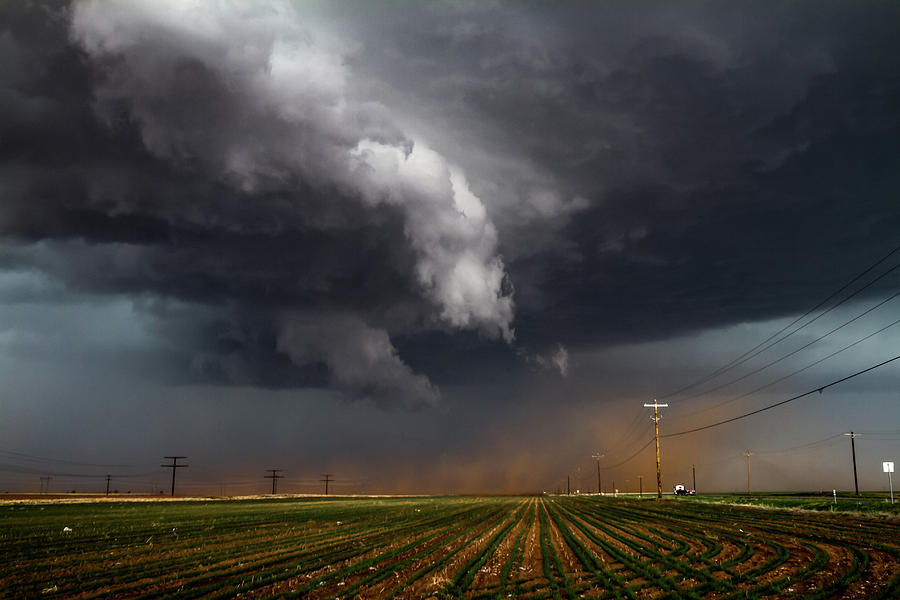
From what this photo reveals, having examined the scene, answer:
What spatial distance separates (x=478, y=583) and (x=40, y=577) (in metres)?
16.3

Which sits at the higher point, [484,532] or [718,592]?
[718,592]

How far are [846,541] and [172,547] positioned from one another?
1380 inches

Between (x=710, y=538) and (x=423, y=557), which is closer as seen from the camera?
(x=423, y=557)

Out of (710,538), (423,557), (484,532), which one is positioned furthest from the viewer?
(484,532)

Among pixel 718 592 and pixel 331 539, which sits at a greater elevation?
pixel 718 592

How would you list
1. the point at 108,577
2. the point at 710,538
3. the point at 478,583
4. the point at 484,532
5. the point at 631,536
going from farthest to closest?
1. the point at 484,532
2. the point at 631,536
3. the point at 710,538
4. the point at 108,577
5. the point at 478,583

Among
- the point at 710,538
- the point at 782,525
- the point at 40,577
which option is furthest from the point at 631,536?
the point at 40,577

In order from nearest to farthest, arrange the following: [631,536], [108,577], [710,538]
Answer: [108,577] → [710,538] → [631,536]

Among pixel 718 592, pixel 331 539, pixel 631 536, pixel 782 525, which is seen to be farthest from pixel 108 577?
pixel 782 525

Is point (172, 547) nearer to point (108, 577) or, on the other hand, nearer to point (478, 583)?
point (108, 577)

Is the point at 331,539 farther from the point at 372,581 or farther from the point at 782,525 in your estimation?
the point at 782,525

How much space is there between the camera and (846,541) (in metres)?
30.1

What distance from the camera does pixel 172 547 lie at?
32.4 meters

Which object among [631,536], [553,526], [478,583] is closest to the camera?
[478,583]
